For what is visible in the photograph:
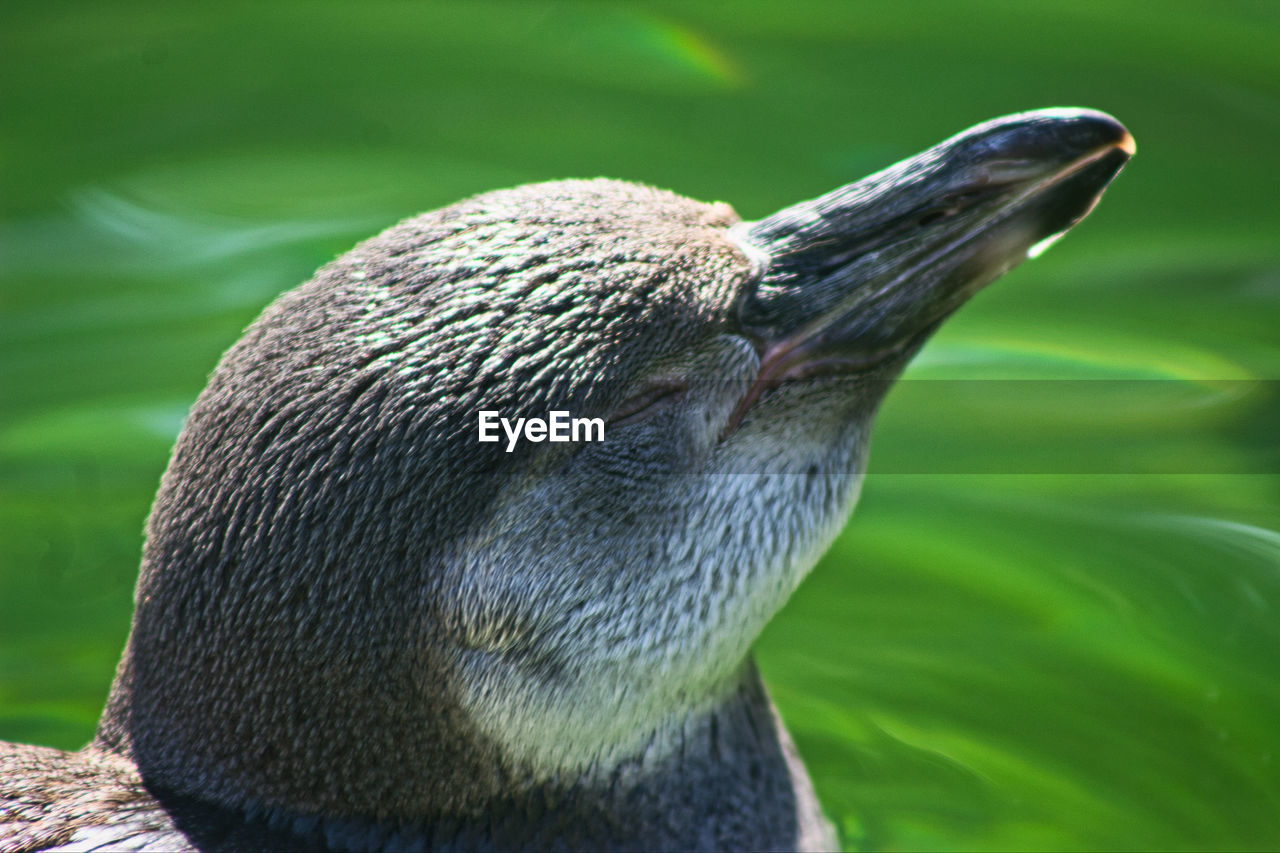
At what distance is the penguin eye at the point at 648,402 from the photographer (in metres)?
2.85

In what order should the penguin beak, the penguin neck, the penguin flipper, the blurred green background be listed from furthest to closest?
the blurred green background < the penguin beak < the penguin neck < the penguin flipper

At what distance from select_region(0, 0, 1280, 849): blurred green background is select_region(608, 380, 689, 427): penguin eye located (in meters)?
1.34

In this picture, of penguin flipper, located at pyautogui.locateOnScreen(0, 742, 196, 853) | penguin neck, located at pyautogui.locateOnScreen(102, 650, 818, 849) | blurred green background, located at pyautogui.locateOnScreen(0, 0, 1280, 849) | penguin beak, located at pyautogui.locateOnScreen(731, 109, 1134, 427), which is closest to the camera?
penguin flipper, located at pyautogui.locateOnScreen(0, 742, 196, 853)

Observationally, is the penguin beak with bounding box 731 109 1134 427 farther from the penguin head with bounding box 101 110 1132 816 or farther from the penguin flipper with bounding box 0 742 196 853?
the penguin flipper with bounding box 0 742 196 853

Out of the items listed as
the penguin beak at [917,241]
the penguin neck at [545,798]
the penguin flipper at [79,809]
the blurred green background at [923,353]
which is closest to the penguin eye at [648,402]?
the penguin beak at [917,241]

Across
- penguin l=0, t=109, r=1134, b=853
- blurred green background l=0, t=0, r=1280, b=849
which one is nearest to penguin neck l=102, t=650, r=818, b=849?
penguin l=0, t=109, r=1134, b=853

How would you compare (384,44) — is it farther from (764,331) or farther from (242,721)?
(242,721)

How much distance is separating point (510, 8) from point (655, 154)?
0.94 metres

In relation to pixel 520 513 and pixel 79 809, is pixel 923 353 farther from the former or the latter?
pixel 79 809

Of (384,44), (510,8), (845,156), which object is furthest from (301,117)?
(845,156)

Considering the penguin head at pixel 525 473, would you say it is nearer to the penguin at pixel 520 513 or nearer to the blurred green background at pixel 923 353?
the penguin at pixel 520 513

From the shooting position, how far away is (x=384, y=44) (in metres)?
5.69

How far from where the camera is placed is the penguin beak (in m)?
2.96

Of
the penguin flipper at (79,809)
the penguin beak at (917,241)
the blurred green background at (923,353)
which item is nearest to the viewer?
the penguin flipper at (79,809)
